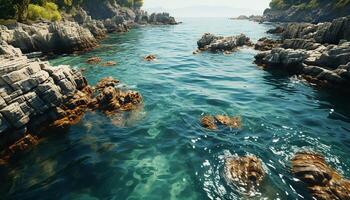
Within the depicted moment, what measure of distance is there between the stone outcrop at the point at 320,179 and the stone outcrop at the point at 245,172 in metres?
2.18

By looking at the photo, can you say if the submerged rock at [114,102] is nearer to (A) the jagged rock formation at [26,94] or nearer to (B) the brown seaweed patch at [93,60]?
(A) the jagged rock formation at [26,94]

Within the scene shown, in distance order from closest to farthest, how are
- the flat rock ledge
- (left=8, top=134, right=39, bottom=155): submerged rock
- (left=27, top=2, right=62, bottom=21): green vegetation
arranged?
(left=8, top=134, right=39, bottom=155): submerged rock < the flat rock ledge < (left=27, top=2, right=62, bottom=21): green vegetation

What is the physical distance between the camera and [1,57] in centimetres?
2297

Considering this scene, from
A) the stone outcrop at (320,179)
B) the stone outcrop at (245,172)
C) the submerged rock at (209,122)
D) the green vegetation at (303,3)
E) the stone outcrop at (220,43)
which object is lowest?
the stone outcrop at (220,43)

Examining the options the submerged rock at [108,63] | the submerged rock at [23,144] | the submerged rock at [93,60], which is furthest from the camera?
the submerged rock at [93,60]

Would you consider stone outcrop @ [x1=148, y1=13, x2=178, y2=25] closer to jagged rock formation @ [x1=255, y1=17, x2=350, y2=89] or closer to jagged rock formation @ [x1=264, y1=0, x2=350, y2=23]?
jagged rock formation @ [x1=264, y1=0, x2=350, y2=23]

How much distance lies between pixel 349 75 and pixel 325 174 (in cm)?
1891

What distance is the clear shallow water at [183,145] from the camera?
51.4ft

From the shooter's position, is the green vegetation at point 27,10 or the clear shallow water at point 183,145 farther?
the green vegetation at point 27,10

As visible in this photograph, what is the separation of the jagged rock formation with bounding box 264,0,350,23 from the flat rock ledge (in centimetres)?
10936

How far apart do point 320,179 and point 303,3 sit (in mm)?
166302

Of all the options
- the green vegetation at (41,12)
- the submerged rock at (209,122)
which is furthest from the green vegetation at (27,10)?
the submerged rock at (209,122)

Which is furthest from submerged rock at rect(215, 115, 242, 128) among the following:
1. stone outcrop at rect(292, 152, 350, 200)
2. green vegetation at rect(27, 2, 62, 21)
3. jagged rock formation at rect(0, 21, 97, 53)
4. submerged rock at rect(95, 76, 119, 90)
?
green vegetation at rect(27, 2, 62, 21)

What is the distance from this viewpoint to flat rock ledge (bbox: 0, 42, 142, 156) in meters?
19.2
